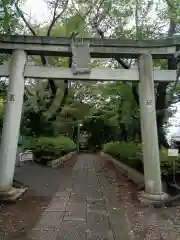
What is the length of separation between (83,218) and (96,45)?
4.62 m

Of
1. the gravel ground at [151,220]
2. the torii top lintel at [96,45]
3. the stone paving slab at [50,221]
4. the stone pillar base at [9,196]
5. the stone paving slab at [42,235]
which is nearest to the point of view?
the stone paving slab at [42,235]

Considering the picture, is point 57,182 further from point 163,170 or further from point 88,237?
point 88,237

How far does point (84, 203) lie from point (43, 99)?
39.9ft

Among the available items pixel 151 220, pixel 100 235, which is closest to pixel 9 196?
pixel 100 235

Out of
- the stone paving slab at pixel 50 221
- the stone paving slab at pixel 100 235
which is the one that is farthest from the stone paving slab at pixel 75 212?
the stone paving slab at pixel 100 235

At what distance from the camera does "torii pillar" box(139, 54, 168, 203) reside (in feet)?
24.2

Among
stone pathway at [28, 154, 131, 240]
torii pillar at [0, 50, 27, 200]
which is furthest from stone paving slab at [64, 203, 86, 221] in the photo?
torii pillar at [0, 50, 27, 200]

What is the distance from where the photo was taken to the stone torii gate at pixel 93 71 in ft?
24.5

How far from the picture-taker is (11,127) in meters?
7.39

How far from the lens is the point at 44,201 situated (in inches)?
291

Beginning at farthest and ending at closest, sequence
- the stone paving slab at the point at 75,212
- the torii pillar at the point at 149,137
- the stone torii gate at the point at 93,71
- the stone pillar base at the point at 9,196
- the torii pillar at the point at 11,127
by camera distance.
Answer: the stone torii gate at the point at 93,71
the torii pillar at the point at 149,137
the torii pillar at the point at 11,127
the stone pillar base at the point at 9,196
the stone paving slab at the point at 75,212

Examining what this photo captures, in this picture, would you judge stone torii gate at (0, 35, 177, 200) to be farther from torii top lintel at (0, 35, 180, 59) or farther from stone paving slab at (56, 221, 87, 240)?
stone paving slab at (56, 221, 87, 240)

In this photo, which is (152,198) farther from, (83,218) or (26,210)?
(26,210)

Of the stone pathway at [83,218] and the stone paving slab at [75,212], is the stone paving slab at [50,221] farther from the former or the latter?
the stone paving slab at [75,212]
